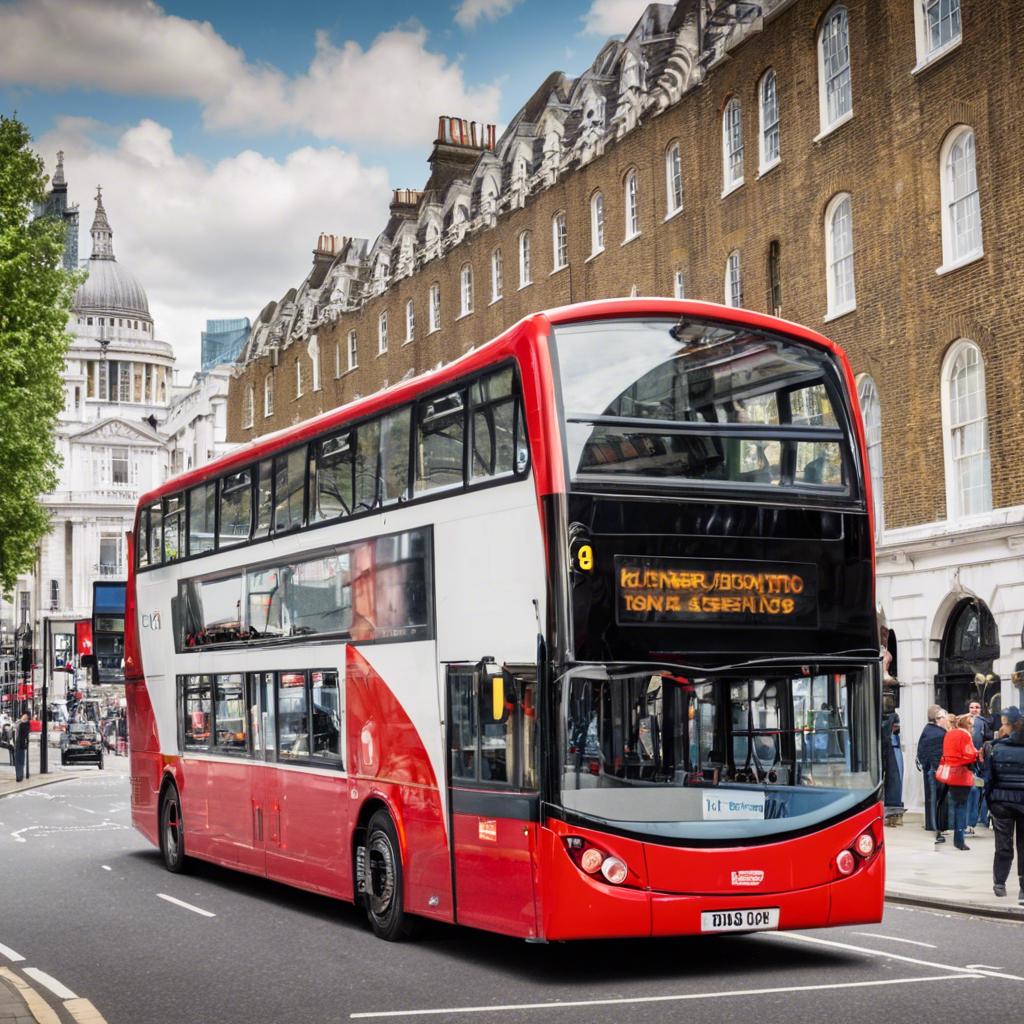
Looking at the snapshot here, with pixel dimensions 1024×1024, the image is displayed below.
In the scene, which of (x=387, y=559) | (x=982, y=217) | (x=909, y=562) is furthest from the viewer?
(x=909, y=562)

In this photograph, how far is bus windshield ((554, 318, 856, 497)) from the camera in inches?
385

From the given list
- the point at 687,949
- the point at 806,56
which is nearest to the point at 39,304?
the point at 806,56

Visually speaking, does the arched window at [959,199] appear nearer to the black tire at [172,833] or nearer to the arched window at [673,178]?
the arched window at [673,178]

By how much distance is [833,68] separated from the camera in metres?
26.4

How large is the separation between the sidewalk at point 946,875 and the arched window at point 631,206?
54.1 ft

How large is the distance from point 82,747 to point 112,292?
113 meters

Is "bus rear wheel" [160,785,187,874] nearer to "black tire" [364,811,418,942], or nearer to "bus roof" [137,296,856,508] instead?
"black tire" [364,811,418,942]

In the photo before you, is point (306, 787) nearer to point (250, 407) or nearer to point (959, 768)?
point (959, 768)

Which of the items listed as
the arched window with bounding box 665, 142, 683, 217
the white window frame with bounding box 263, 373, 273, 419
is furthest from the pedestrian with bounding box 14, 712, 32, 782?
the white window frame with bounding box 263, 373, 273, 419

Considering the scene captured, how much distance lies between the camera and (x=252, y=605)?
47.0 feet

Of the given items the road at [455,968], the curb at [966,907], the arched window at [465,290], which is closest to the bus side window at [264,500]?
the road at [455,968]

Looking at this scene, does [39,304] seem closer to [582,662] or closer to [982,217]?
[982,217]

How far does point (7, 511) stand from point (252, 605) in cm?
1808

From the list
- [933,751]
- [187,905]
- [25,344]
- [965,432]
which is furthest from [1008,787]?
[25,344]
